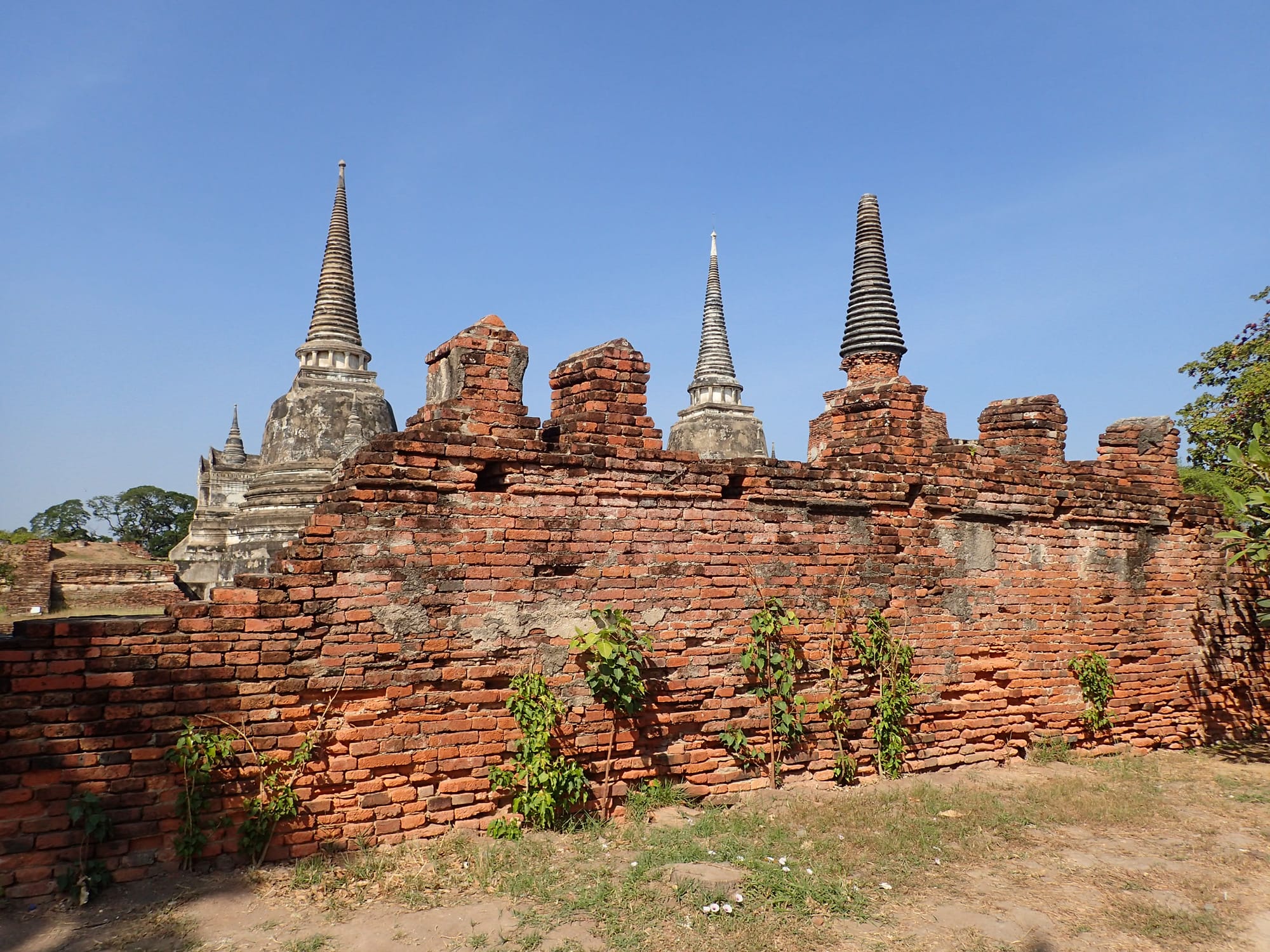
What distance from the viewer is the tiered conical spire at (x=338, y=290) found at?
18953mm

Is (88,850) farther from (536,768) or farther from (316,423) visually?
(316,423)

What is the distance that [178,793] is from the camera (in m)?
4.88

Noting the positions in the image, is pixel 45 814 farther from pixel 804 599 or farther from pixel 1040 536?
pixel 1040 536

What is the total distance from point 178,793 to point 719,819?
3393mm

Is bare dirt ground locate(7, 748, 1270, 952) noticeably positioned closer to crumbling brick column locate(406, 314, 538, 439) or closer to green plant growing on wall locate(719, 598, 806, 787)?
green plant growing on wall locate(719, 598, 806, 787)

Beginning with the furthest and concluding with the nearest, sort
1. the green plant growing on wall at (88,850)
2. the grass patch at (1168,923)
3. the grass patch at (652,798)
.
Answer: the grass patch at (652,798), the grass patch at (1168,923), the green plant growing on wall at (88,850)

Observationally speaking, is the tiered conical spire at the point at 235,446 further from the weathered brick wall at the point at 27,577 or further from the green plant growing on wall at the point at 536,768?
the green plant growing on wall at the point at 536,768

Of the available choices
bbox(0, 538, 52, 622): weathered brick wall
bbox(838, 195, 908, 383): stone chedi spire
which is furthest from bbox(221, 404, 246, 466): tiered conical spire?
bbox(838, 195, 908, 383): stone chedi spire

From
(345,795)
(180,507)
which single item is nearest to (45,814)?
(345,795)

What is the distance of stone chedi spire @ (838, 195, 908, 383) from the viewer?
1803 centimetres

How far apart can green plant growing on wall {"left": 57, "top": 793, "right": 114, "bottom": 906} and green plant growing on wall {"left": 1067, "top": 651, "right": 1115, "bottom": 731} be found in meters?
7.99

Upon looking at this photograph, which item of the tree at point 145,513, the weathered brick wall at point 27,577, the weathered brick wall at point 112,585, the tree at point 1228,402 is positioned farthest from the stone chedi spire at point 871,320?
the tree at point 145,513

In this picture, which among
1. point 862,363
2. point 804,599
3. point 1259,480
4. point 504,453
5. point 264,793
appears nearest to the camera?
point 264,793

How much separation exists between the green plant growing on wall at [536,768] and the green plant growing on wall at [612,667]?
1.04 ft
